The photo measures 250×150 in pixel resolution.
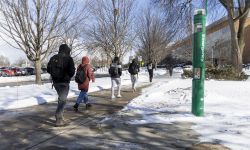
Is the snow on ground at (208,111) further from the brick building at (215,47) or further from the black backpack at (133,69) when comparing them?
the brick building at (215,47)

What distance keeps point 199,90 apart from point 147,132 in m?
2.46

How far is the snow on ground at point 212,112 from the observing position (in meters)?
7.54

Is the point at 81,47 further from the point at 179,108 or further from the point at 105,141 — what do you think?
the point at 105,141

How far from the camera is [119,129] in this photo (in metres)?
8.39

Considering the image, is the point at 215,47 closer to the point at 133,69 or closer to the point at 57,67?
the point at 133,69

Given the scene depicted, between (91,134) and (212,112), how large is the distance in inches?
153

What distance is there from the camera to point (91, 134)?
791 cm

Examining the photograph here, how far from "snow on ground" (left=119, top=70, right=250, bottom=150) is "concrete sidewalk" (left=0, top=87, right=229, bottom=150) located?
373mm

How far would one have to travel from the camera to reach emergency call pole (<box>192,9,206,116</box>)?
31.9ft

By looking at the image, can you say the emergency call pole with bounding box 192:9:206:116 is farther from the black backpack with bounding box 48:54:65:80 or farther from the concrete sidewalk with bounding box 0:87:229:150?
the black backpack with bounding box 48:54:65:80

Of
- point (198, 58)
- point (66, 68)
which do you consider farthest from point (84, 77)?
point (198, 58)

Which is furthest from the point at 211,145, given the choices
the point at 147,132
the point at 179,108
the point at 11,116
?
the point at 11,116

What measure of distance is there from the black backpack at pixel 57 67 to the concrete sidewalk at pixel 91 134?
118cm

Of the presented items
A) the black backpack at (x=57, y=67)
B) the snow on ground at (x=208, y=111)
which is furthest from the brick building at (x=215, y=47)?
the black backpack at (x=57, y=67)
